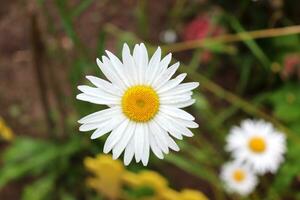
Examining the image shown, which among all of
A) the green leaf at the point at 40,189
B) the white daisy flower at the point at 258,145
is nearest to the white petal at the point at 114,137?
the white daisy flower at the point at 258,145

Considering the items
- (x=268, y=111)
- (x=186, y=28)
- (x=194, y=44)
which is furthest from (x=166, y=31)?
(x=268, y=111)

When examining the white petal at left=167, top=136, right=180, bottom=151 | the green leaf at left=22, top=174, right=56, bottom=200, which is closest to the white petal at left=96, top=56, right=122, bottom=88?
the white petal at left=167, top=136, right=180, bottom=151

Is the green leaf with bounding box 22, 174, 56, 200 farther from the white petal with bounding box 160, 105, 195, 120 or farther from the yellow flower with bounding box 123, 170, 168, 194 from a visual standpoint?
the white petal with bounding box 160, 105, 195, 120

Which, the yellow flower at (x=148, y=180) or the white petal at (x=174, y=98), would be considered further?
the yellow flower at (x=148, y=180)

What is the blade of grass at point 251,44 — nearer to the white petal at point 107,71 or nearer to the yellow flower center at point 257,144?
the yellow flower center at point 257,144

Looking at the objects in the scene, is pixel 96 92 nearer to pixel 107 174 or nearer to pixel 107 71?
pixel 107 71
